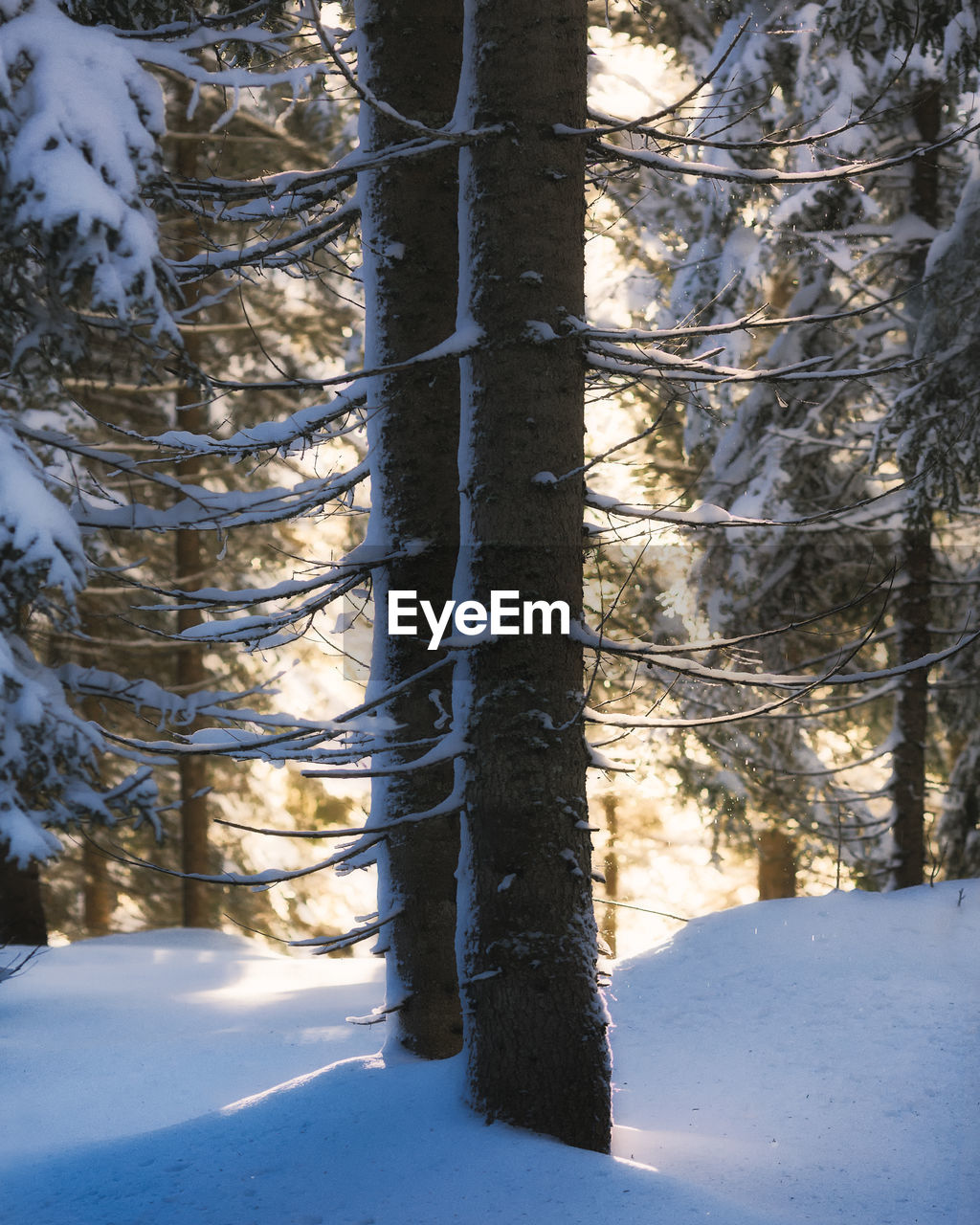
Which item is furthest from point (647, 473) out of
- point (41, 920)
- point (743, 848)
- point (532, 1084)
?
point (532, 1084)

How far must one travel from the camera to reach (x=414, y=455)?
534 centimetres

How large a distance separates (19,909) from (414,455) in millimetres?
9151

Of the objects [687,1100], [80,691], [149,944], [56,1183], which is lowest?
[149,944]

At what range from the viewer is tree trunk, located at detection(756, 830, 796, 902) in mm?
15648

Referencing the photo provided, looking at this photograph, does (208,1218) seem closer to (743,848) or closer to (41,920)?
(41,920)

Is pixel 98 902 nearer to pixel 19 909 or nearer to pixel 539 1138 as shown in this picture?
pixel 19 909

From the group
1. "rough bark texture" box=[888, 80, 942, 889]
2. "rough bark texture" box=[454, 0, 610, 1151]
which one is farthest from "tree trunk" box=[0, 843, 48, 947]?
"rough bark texture" box=[454, 0, 610, 1151]

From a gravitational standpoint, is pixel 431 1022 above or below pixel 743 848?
above

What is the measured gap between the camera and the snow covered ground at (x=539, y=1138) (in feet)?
12.1

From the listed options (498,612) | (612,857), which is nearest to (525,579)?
(498,612)

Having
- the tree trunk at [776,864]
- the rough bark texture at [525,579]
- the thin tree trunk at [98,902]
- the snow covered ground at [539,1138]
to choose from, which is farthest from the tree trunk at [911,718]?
the thin tree trunk at [98,902]

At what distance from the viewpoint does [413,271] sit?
540 cm

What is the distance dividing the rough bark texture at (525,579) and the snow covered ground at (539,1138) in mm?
370

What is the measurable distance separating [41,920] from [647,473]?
32.1ft
